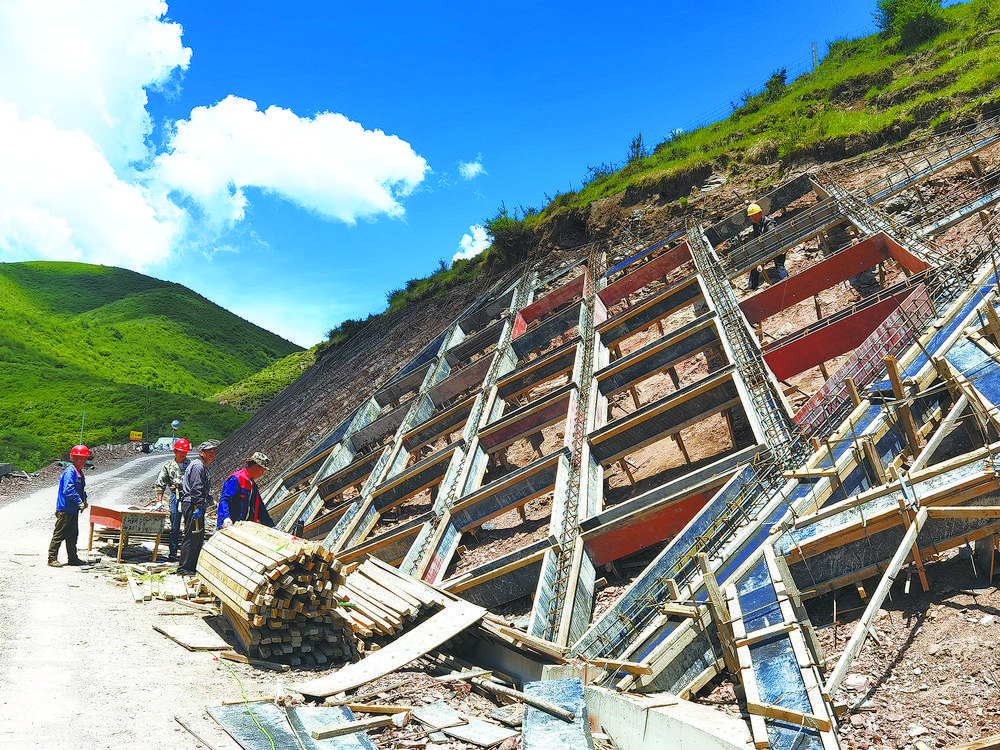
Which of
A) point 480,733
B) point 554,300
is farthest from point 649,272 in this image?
point 480,733

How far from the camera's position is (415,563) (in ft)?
29.5

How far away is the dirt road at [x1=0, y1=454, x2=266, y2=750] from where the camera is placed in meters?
4.25

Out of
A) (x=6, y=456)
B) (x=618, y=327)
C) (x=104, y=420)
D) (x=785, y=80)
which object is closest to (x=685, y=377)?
(x=618, y=327)

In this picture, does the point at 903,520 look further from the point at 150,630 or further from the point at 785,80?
the point at 785,80

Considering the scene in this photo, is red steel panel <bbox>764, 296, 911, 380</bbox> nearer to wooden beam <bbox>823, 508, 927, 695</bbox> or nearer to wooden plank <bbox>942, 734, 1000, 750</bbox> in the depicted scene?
wooden beam <bbox>823, 508, 927, 695</bbox>

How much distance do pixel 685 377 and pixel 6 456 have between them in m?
28.4

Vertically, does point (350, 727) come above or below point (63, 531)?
below

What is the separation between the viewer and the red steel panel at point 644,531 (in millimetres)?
7367

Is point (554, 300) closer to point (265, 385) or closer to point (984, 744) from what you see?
point (984, 744)

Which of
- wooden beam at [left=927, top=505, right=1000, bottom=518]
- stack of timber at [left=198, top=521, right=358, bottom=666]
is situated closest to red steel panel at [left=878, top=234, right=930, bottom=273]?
wooden beam at [left=927, top=505, right=1000, bottom=518]

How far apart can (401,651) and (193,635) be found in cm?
240

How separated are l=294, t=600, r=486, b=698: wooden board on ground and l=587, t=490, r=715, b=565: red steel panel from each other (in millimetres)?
1722

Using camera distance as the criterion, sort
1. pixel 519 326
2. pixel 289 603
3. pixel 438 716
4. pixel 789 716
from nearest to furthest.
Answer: pixel 789 716 → pixel 438 716 → pixel 289 603 → pixel 519 326

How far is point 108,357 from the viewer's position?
67562 mm
